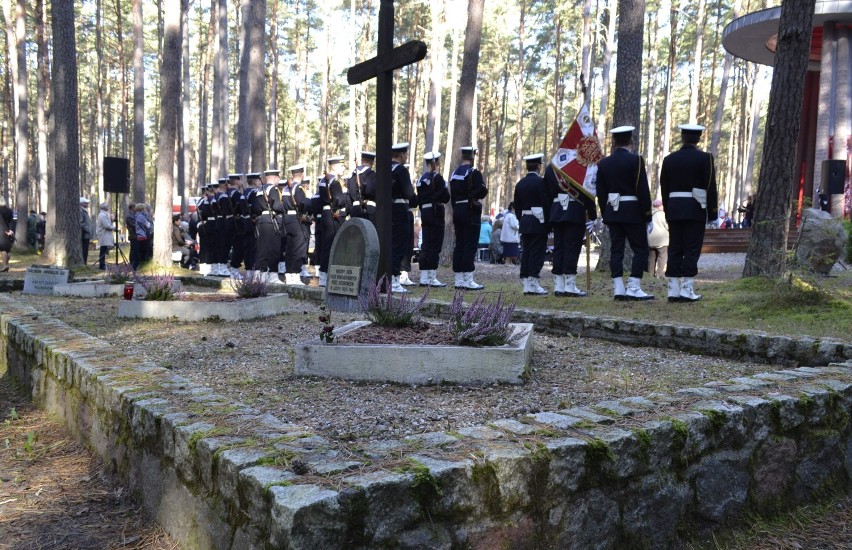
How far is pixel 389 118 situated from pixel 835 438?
5914 mm

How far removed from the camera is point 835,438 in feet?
12.4

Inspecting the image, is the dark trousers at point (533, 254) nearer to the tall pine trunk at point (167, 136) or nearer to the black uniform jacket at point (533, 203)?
the black uniform jacket at point (533, 203)

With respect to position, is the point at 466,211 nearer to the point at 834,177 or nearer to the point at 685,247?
the point at 685,247

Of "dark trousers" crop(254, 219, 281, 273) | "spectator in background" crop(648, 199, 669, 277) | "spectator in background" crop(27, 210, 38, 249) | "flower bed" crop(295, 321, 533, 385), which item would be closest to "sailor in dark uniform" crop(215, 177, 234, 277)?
"dark trousers" crop(254, 219, 281, 273)

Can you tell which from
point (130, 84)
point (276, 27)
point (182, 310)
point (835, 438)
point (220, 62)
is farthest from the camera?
point (130, 84)

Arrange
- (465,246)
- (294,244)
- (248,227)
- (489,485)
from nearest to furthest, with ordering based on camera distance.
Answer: (489,485) → (465,246) → (294,244) → (248,227)

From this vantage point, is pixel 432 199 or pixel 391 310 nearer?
pixel 391 310

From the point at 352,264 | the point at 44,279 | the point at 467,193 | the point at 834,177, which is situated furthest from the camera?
the point at 834,177

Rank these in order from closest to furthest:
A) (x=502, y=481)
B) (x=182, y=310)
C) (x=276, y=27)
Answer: (x=502, y=481), (x=182, y=310), (x=276, y=27)

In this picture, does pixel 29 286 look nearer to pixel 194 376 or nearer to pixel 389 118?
pixel 389 118

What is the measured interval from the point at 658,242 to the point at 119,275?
393 inches

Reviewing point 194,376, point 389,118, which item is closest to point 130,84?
point 389,118

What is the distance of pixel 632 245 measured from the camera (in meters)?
8.79

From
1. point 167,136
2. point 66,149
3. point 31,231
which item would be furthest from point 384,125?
point 31,231
